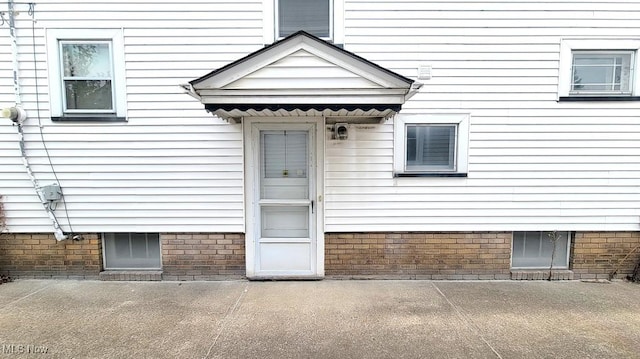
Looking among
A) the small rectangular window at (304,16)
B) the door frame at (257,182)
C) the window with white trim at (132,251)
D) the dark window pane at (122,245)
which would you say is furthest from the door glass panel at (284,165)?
the dark window pane at (122,245)

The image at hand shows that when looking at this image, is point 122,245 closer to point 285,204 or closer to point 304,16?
point 285,204

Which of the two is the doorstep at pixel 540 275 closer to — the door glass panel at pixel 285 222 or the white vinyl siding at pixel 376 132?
the white vinyl siding at pixel 376 132

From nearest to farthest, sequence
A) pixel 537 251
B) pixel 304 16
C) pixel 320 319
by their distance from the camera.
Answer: pixel 320 319 < pixel 304 16 < pixel 537 251

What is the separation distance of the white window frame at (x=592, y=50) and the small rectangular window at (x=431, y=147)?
150cm

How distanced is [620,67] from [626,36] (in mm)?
380

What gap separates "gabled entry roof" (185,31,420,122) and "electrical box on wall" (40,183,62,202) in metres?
2.54

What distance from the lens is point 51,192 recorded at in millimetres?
4281

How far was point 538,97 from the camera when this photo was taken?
430 cm

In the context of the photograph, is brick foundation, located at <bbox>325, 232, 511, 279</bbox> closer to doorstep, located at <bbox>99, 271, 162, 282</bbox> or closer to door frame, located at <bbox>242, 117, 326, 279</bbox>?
door frame, located at <bbox>242, 117, 326, 279</bbox>

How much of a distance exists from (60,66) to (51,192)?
166cm

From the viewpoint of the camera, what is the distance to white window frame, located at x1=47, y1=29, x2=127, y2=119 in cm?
423

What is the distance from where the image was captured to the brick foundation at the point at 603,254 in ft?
14.7

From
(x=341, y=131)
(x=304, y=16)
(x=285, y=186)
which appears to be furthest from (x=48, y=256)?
(x=304, y=16)

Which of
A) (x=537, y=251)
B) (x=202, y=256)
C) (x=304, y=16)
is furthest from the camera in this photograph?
(x=537, y=251)
